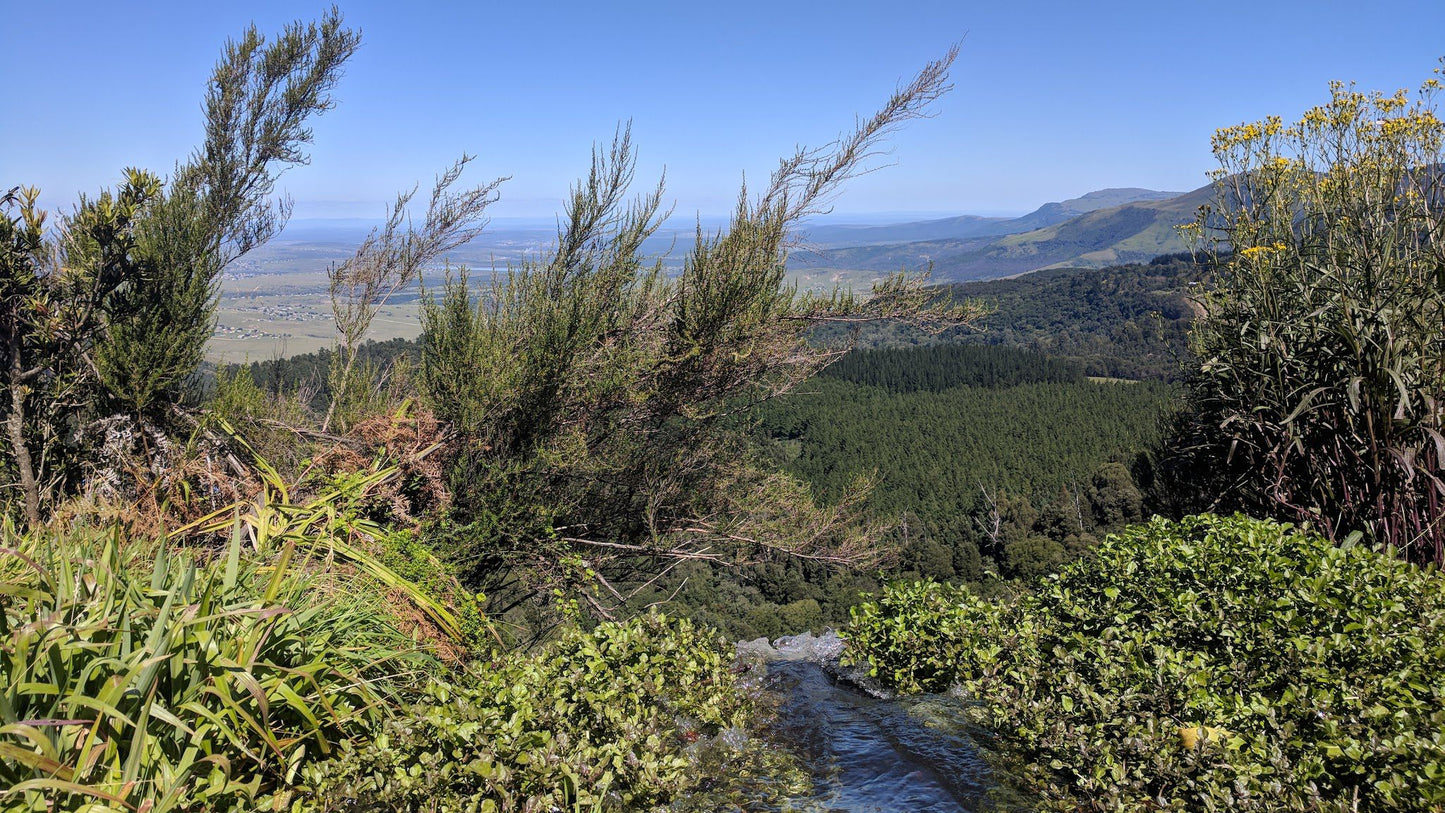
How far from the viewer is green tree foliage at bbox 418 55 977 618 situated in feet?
15.0

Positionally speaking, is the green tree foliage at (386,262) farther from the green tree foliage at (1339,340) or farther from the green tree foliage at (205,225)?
the green tree foliage at (1339,340)

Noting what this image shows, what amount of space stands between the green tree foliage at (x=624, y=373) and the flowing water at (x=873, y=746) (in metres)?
1.90

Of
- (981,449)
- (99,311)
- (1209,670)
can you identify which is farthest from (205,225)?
(981,449)

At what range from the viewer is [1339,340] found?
3.45 meters

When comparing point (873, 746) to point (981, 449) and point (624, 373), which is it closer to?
point (624, 373)

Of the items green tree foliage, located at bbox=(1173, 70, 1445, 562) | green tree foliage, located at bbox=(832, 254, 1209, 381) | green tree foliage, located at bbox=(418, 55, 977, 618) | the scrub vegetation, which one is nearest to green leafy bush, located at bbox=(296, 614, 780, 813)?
the scrub vegetation

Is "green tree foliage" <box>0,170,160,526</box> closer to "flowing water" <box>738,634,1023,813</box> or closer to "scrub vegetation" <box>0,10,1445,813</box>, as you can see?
"scrub vegetation" <box>0,10,1445,813</box>

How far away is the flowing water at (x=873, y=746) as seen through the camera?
203 cm

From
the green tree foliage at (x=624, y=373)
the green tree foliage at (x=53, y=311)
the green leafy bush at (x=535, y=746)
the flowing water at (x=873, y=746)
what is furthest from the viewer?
the green tree foliage at (x=624, y=373)

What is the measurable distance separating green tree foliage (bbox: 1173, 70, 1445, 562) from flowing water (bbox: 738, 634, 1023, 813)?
6.26ft

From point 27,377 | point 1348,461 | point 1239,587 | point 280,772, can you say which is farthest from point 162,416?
point 1348,461

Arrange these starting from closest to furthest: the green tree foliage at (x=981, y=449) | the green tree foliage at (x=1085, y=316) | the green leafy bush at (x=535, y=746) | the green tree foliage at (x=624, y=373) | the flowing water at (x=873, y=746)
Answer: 1. the green leafy bush at (x=535, y=746)
2. the flowing water at (x=873, y=746)
3. the green tree foliage at (x=624, y=373)
4. the green tree foliage at (x=981, y=449)
5. the green tree foliage at (x=1085, y=316)

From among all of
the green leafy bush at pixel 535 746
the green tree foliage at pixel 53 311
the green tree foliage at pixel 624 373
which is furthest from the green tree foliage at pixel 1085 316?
the green leafy bush at pixel 535 746

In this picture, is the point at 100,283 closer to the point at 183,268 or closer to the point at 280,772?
the point at 183,268
